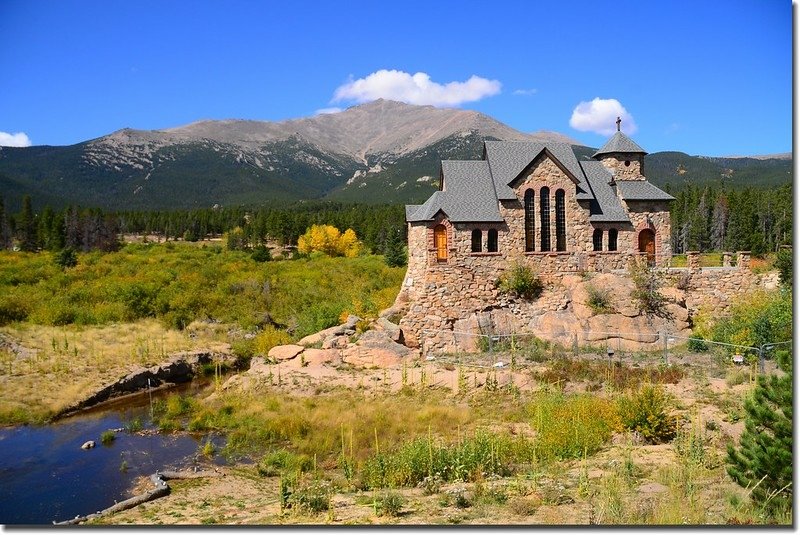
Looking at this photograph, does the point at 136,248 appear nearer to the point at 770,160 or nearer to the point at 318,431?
the point at 318,431

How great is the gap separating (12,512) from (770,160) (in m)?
161

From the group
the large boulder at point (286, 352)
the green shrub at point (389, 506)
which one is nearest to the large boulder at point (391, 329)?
the large boulder at point (286, 352)

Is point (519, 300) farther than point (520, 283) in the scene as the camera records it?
Yes

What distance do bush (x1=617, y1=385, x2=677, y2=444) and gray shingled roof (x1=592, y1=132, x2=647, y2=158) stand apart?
55.3 feet

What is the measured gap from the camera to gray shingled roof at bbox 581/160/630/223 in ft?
91.9

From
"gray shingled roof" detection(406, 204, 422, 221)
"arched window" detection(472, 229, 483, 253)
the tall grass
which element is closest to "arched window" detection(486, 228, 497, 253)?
"arched window" detection(472, 229, 483, 253)

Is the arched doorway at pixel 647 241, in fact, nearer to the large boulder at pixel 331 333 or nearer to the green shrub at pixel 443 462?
the large boulder at pixel 331 333

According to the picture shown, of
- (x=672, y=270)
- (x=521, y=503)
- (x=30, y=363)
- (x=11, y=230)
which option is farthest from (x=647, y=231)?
(x=11, y=230)

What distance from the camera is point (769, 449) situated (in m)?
9.09

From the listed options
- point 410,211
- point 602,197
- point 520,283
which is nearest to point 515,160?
point 602,197

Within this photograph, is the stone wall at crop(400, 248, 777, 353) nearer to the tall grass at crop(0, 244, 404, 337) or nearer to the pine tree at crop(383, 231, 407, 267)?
the tall grass at crop(0, 244, 404, 337)

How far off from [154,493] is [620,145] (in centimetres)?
2484

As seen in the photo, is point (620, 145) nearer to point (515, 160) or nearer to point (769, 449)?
point (515, 160)

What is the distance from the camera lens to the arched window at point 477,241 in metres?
27.0
